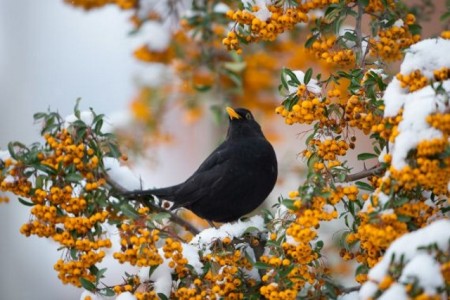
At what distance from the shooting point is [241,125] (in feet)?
14.4

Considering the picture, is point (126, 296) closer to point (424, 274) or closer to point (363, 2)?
point (424, 274)

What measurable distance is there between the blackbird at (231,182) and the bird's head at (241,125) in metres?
0.02

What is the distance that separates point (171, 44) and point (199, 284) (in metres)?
2.64

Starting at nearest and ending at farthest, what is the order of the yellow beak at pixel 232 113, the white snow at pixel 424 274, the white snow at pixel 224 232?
the white snow at pixel 424 274, the white snow at pixel 224 232, the yellow beak at pixel 232 113

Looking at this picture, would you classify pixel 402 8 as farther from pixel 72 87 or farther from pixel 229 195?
pixel 72 87

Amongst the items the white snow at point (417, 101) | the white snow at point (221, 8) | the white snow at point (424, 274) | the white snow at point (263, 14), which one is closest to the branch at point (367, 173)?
the white snow at point (417, 101)

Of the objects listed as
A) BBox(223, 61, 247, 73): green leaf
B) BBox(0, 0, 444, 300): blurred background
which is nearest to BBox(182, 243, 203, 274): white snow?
BBox(223, 61, 247, 73): green leaf

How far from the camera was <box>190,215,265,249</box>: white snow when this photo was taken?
322 centimetres

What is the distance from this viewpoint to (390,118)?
8.32 ft

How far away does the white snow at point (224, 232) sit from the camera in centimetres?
322

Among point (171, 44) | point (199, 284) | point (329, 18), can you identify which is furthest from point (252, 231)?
point (171, 44)

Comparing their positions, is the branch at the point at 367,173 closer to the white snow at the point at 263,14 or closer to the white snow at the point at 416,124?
the white snow at the point at 416,124

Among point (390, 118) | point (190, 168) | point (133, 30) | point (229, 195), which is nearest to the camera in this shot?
point (390, 118)

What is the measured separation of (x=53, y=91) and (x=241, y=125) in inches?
264
